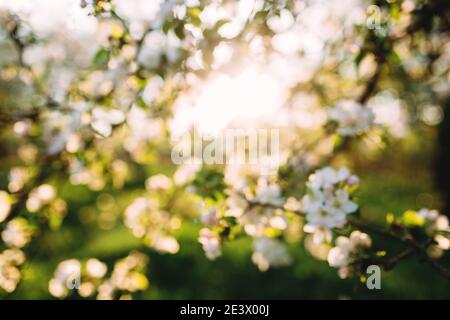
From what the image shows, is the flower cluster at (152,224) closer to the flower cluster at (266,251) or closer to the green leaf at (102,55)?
the flower cluster at (266,251)

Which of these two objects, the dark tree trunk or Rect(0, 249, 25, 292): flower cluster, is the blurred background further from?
the dark tree trunk

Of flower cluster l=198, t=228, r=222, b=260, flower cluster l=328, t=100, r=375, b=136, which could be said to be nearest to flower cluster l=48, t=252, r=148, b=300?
flower cluster l=198, t=228, r=222, b=260

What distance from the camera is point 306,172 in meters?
2.37

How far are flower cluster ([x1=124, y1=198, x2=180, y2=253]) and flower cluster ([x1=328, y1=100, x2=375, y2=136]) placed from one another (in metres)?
1.05

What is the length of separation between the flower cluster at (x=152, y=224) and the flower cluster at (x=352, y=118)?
3.44 ft

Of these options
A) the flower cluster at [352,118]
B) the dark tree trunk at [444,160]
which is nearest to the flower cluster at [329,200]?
the flower cluster at [352,118]

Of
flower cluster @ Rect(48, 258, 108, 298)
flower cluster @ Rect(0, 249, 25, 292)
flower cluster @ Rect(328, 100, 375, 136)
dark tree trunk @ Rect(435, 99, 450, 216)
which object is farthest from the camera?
dark tree trunk @ Rect(435, 99, 450, 216)

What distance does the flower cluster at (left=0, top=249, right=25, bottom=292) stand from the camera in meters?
2.12

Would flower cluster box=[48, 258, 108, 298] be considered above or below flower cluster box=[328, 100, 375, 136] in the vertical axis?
below

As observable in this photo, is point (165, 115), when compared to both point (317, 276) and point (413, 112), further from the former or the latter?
point (413, 112)

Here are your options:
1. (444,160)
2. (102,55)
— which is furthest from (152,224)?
(444,160)

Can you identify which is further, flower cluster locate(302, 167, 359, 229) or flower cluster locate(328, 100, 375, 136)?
flower cluster locate(328, 100, 375, 136)

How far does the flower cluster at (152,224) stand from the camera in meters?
2.38
